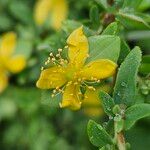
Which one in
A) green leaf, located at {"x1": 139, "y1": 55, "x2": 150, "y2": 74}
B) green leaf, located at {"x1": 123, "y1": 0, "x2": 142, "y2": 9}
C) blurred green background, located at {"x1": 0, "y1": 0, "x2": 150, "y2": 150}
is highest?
green leaf, located at {"x1": 123, "y1": 0, "x2": 142, "y2": 9}

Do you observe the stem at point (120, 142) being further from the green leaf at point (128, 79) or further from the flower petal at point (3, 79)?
the flower petal at point (3, 79)

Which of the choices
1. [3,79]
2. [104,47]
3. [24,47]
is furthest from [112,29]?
[3,79]

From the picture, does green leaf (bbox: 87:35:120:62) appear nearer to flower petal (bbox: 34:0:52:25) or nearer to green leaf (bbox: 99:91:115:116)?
green leaf (bbox: 99:91:115:116)

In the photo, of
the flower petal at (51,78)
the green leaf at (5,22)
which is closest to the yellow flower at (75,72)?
the flower petal at (51,78)

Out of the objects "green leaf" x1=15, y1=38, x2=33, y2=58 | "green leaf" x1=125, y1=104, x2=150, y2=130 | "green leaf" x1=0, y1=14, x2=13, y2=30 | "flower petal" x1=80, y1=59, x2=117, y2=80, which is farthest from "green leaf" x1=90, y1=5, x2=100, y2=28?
"green leaf" x1=0, y1=14, x2=13, y2=30

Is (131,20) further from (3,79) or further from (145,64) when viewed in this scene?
(3,79)

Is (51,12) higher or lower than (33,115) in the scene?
higher

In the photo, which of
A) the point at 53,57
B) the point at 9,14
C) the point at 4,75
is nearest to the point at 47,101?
the point at 53,57
